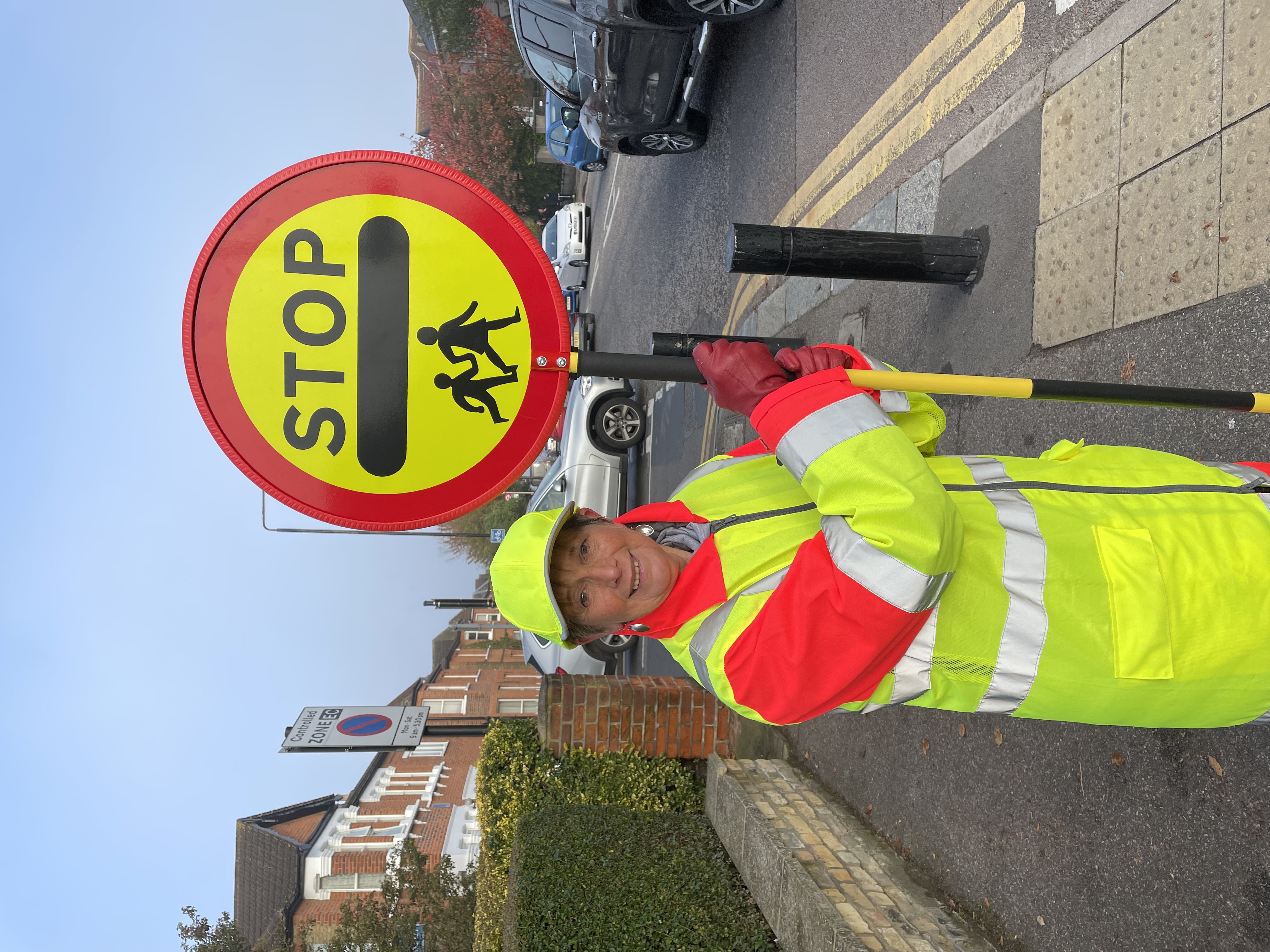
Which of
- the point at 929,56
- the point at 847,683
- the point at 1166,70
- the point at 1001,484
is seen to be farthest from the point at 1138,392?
the point at 929,56

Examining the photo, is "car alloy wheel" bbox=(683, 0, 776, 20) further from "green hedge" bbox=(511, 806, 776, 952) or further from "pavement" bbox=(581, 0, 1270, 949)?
"green hedge" bbox=(511, 806, 776, 952)

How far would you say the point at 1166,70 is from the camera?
346cm

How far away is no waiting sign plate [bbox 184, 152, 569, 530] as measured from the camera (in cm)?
236

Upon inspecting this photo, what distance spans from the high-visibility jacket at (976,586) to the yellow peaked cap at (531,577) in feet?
1.37

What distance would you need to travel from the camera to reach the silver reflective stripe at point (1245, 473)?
7.23 feet

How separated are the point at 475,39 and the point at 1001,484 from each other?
27209mm

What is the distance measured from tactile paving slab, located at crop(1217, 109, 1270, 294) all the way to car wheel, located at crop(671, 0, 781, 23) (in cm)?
522

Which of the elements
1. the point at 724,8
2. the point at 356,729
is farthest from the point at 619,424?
the point at 356,729

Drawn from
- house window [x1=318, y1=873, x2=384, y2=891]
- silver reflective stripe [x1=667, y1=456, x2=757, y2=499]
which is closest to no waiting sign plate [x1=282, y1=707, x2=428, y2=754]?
silver reflective stripe [x1=667, y1=456, x2=757, y2=499]

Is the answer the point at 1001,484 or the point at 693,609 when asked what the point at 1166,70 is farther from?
the point at 693,609

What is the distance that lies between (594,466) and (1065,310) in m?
7.21

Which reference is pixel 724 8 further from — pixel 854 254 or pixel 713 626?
pixel 713 626

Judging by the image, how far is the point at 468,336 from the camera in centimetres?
247

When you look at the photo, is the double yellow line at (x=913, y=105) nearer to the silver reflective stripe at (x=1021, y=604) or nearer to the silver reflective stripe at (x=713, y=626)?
the silver reflective stripe at (x=1021, y=604)
